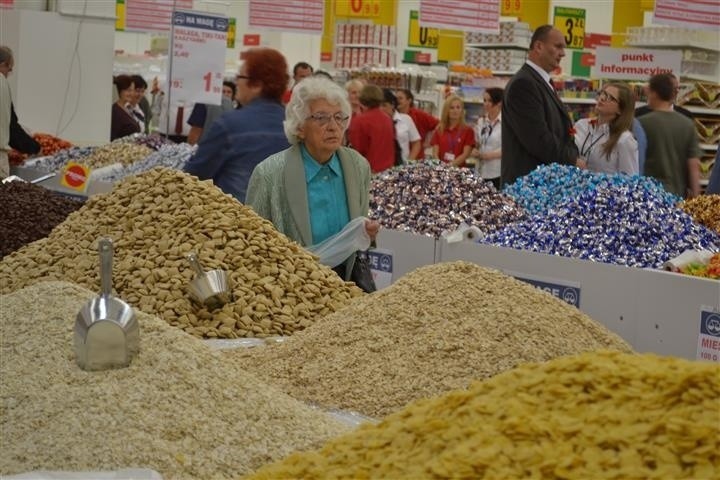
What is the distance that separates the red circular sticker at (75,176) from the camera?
20.4ft

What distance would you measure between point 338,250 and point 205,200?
0.48 metres

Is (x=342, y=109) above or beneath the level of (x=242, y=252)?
above

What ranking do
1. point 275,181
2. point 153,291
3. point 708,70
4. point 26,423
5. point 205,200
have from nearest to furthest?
1. point 26,423
2. point 153,291
3. point 205,200
4. point 275,181
5. point 708,70

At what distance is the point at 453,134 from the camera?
34.7 feet

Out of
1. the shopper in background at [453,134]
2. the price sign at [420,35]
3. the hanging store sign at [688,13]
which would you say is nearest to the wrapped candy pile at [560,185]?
the shopper in background at [453,134]

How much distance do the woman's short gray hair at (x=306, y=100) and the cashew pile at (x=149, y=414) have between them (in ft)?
5.29

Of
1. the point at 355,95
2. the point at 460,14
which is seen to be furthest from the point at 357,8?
the point at 355,95

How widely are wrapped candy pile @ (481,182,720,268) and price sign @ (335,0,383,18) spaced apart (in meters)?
12.6

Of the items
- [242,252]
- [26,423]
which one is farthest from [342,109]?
[26,423]

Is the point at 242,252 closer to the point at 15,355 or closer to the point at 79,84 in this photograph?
the point at 15,355

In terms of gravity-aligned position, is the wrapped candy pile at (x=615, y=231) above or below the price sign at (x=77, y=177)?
above

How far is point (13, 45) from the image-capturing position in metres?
9.57

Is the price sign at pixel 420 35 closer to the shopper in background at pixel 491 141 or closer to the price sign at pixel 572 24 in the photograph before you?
the price sign at pixel 572 24

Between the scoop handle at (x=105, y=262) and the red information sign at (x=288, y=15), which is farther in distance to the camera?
the red information sign at (x=288, y=15)
